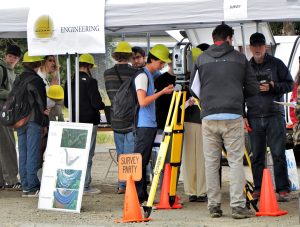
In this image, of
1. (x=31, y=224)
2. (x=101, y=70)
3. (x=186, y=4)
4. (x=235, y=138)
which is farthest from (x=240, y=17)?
(x=101, y=70)

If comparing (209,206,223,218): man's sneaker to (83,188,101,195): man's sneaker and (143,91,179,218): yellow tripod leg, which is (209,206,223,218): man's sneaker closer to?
(143,91,179,218): yellow tripod leg

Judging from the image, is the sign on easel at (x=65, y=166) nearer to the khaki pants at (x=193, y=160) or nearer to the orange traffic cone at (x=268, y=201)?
the khaki pants at (x=193, y=160)

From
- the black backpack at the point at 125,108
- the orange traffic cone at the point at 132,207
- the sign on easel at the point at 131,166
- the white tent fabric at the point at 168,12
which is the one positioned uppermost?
the white tent fabric at the point at 168,12

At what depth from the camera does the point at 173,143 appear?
33.5ft

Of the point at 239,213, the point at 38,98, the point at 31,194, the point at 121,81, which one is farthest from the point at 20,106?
the point at 239,213

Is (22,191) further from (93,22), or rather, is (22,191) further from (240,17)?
(240,17)

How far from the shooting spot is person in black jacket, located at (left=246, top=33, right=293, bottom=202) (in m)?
10.9

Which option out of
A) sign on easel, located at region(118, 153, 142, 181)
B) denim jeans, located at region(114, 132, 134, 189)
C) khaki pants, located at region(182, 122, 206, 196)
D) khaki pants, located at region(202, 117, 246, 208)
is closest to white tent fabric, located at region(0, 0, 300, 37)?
khaki pants, located at region(202, 117, 246, 208)

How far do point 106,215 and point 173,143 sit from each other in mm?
1093

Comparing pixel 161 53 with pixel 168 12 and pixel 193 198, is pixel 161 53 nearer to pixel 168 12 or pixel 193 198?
pixel 168 12

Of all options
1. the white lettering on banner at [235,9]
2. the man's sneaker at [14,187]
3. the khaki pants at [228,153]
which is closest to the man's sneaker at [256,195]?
the khaki pants at [228,153]

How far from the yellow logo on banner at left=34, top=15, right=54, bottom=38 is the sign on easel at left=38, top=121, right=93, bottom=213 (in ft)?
3.39

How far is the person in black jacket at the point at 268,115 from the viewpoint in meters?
10.9

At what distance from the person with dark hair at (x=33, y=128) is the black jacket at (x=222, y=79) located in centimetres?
282
